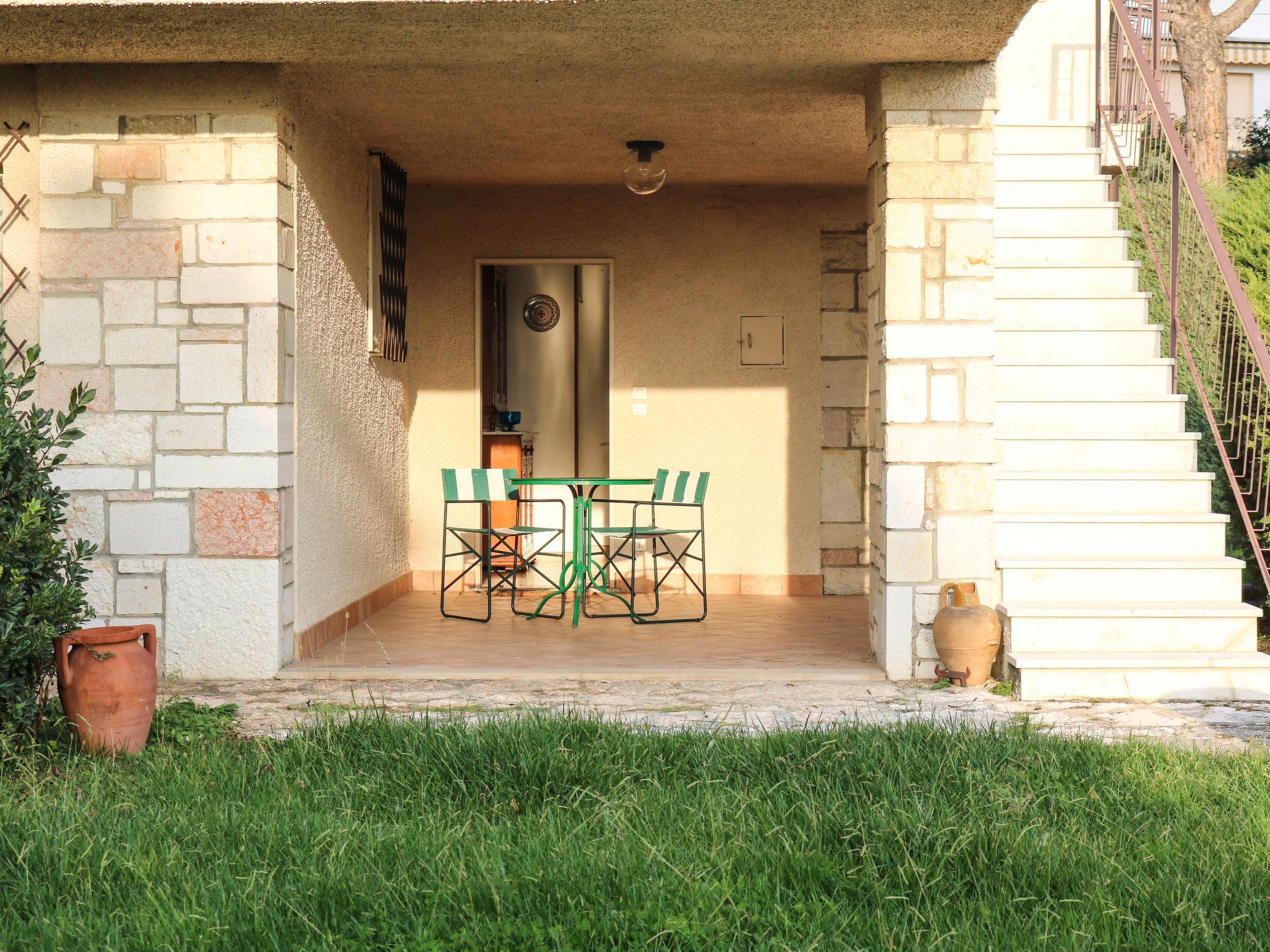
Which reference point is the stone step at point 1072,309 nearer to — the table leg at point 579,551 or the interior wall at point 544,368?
the table leg at point 579,551

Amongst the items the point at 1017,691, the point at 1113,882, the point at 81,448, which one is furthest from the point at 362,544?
the point at 1113,882

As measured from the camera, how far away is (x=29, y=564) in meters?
3.60

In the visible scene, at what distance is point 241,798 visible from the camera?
3135 mm

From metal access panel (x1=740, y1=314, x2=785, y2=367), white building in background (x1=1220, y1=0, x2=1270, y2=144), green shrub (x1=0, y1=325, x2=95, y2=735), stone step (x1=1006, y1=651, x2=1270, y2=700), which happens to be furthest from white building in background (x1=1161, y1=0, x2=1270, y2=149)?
green shrub (x1=0, y1=325, x2=95, y2=735)

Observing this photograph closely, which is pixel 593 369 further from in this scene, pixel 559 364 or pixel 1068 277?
pixel 1068 277

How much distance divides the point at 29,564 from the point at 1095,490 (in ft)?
13.7

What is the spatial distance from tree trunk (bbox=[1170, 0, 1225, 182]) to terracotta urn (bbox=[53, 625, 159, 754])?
9.96 m

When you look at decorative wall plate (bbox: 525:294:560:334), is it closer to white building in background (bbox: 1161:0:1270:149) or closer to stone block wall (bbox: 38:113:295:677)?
stone block wall (bbox: 38:113:295:677)

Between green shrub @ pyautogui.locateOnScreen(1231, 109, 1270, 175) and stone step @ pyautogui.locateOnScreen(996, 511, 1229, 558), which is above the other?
green shrub @ pyautogui.locateOnScreen(1231, 109, 1270, 175)

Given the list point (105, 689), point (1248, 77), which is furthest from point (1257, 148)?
point (105, 689)

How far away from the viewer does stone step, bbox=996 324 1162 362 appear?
613 centimetres

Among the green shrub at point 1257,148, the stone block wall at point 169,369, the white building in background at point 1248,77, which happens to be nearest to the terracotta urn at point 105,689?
the stone block wall at point 169,369

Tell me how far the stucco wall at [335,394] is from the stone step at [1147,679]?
119 inches

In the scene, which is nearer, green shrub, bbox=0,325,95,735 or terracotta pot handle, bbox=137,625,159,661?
green shrub, bbox=0,325,95,735
